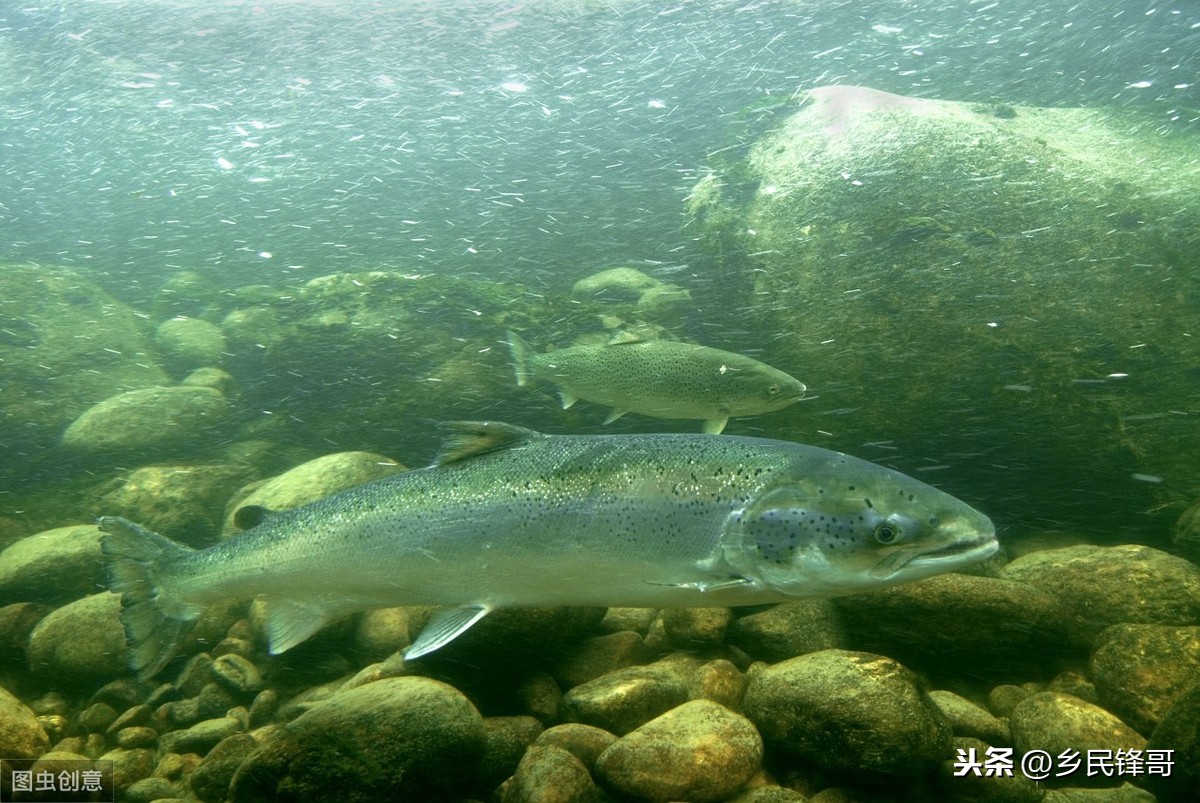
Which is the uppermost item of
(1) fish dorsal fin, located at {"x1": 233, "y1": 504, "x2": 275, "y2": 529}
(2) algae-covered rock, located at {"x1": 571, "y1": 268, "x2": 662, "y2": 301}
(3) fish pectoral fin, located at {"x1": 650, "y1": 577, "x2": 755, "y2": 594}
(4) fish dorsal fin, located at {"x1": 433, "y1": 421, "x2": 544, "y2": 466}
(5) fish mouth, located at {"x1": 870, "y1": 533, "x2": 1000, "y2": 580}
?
(2) algae-covered rock, located at {"x1": 571, "y1": 268, "x2": 662, "y2": 301}

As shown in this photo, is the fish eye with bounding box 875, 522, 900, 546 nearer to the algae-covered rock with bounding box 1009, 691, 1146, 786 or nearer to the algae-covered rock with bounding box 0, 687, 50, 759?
the algae-covered rock with bounding box 1009, 691, 1146, 786

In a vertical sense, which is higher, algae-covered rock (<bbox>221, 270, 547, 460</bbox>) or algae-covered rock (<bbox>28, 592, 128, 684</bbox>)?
algae-covered rock (<bbox>221, 270, 547, 460</bbox>)

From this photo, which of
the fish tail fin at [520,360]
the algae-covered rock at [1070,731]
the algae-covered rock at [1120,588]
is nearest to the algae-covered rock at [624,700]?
the algae-covered rock at [1070,731]

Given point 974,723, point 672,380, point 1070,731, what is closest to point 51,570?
point 672,380

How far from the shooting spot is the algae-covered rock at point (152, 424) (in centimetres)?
814

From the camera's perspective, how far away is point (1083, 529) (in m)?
5.31

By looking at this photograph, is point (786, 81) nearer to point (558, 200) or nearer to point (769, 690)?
point (558, 200)

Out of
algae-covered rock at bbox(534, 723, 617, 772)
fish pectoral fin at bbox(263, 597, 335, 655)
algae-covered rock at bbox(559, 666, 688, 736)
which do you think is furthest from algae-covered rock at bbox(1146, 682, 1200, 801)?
fish pectoral fin at bbox(263, 597, 335, 655)

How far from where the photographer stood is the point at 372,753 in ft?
8.17

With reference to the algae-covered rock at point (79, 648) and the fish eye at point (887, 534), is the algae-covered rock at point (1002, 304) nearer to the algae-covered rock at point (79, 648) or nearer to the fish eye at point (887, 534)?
the fish eye at point (887, 534)

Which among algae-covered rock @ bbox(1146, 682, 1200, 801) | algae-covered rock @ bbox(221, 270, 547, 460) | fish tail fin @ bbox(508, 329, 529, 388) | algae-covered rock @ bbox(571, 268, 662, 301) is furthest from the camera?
algae-covered rock @ bbox(571, 268, 662, 301)

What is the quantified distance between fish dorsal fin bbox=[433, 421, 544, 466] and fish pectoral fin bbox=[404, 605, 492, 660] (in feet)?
2.44

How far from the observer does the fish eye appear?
2525mm

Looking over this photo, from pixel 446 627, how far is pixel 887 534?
6.60 ft
